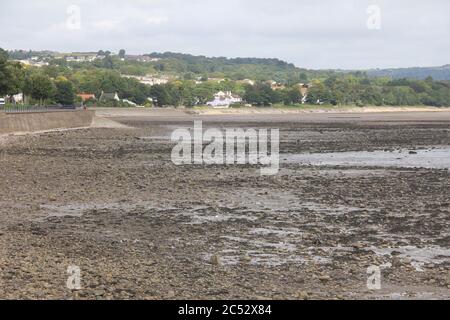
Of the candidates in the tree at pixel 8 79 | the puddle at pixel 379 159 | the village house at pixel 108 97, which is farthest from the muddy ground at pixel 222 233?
the village house at pixel 108 97

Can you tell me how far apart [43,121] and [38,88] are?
118 feet

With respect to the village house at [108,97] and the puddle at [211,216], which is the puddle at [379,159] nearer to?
the puddle at [211,216]

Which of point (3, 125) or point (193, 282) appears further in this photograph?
point (3, 125)

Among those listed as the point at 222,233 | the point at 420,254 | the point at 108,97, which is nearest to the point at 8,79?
the point at 222,233

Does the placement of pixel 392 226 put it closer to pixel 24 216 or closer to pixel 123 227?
pixel 123 227

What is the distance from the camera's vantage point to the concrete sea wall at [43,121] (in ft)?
164

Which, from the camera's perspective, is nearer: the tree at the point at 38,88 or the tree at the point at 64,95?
the tree at the point at 38,88

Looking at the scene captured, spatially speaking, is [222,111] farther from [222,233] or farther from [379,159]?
[222,233]

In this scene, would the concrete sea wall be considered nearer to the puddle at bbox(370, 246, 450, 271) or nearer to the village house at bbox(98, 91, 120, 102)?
the puddle at bbox(370, 246, 450, 271)

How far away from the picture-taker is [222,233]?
1425cm

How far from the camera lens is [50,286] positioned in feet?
31.2

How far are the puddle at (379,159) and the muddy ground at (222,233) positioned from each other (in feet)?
11.2
